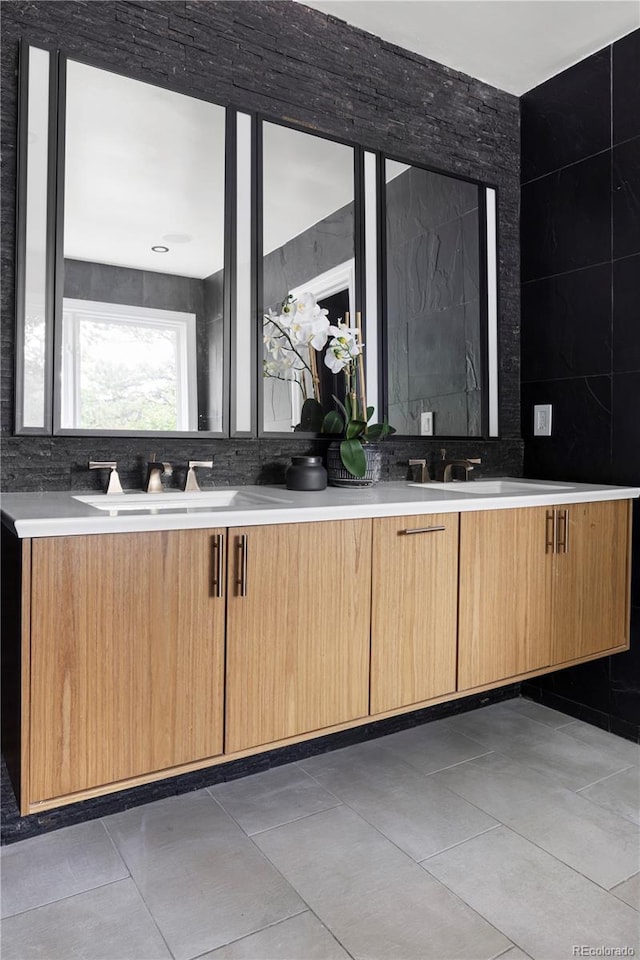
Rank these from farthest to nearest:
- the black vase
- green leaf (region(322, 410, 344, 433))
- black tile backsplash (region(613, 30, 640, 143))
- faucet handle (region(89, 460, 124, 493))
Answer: black tile backsplash (region(613, 30, 640, 143)), green leaf (region(322, 410, 344, 433)), the black vase, faucet handle (region(89, 460, 124, 493))

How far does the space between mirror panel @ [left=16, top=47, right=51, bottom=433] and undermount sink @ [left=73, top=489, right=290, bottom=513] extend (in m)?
0.27

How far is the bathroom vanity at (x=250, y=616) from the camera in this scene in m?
1.34

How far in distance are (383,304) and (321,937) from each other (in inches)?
75.3

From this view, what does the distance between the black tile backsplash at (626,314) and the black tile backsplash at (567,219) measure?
0.10 m

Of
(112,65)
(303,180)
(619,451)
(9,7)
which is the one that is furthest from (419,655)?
(9,7)

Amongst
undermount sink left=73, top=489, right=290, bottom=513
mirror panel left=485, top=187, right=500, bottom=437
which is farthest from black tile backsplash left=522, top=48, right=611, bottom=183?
undermount sink left=73, top=489, right=290, bottom=513

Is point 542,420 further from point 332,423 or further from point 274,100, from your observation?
point 274,100

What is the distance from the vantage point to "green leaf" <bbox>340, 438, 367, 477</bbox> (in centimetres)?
212

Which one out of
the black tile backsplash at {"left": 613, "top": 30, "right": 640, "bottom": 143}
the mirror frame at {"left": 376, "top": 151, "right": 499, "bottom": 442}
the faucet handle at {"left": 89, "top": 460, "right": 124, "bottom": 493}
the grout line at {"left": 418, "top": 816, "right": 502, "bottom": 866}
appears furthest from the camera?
the mirror frame at {"left": 376, "top": 151, "right": 499, "bottom": 442}

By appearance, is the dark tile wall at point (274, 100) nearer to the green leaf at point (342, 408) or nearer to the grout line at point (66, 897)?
the green leaf at point (342, 408)

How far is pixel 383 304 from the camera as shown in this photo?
2.43m

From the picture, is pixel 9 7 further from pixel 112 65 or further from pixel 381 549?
pixel 381 549

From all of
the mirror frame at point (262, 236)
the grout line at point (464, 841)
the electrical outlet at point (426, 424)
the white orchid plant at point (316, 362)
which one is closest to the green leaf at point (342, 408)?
the white orchid plant at point (316, 362)

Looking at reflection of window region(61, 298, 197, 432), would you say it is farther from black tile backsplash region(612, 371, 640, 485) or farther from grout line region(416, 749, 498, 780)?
black tile backsplash region(612, 371, 640, 485)
